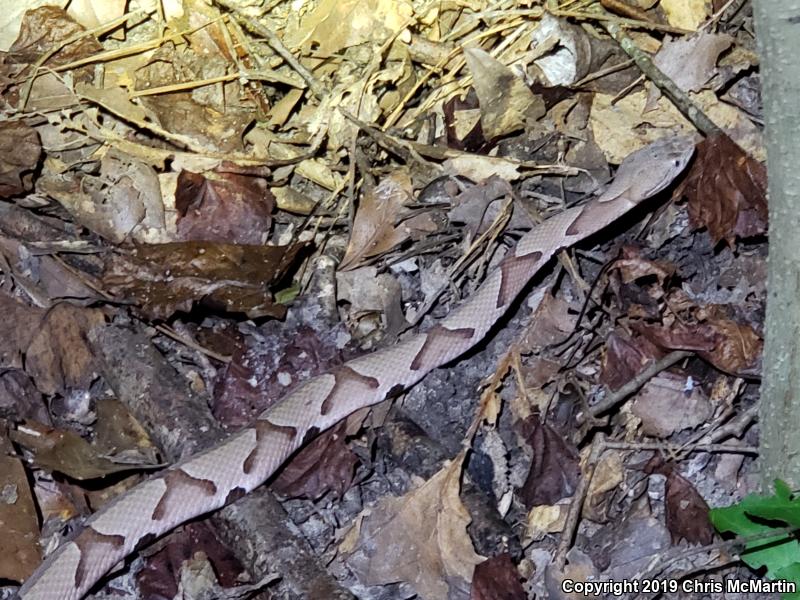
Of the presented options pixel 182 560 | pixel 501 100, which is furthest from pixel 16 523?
pixel 501 100

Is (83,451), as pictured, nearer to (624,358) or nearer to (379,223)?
(379,223)

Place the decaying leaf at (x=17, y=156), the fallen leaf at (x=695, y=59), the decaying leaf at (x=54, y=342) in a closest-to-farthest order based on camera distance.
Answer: the decaying leaf at (x=54, y=342) < the fallen leaf at (x=695, y=59) < the decaying leaf at (x=17, y=156)

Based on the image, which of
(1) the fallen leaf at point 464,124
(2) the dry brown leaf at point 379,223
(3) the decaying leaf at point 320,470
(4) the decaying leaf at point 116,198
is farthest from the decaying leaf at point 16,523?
(1) the fallen leaf at point 464,124

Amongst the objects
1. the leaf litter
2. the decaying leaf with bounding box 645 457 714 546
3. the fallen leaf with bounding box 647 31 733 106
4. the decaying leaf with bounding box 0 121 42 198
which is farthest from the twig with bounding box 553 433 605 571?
the decaying leaf with bounding box 0 121 42 198

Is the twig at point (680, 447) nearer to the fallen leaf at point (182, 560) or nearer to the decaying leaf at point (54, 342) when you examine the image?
the fallen leaf at point (182, 560)

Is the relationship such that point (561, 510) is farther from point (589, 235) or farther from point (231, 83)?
point (231, 83)

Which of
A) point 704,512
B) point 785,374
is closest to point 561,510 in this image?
point 704,512
